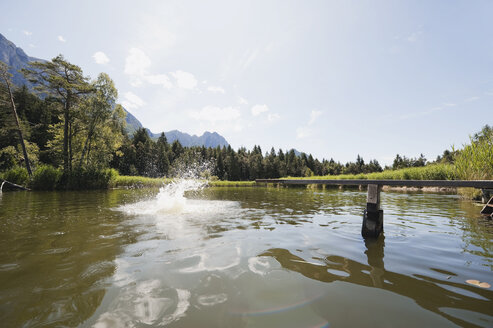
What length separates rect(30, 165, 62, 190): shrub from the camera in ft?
71.5

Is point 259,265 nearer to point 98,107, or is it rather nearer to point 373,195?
point 373,195

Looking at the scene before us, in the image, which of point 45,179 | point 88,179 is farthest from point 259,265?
point 88,179

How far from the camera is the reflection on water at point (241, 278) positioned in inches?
81.5

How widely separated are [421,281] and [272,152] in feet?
297

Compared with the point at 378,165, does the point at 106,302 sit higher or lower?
lower

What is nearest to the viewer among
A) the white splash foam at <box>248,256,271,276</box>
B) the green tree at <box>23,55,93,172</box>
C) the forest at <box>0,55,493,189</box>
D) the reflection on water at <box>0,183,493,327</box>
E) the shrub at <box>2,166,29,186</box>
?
the reflection on water at <box>0,183,493,327</box>

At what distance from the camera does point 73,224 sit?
6188 mm

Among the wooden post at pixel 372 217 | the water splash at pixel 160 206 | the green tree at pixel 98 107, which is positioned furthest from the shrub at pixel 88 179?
the wooden post at pixel 372 217

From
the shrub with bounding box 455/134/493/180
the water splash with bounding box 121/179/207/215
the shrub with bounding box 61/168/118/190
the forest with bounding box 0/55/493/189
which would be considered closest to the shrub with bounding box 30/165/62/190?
the forest with bounding box 0/55/493/189

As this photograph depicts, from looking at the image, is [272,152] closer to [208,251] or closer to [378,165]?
[378,165]

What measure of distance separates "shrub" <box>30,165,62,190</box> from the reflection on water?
2175cm

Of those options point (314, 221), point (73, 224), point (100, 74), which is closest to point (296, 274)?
point (314, 221)

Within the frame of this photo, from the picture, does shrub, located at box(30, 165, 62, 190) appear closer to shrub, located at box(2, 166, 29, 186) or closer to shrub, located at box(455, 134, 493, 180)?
shrub, located at box(2, 166, 29, 186)

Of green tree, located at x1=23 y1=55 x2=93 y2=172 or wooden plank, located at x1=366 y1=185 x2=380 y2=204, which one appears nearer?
wooden plank, located at x1=366 y1=185 x2=380 y2=204
